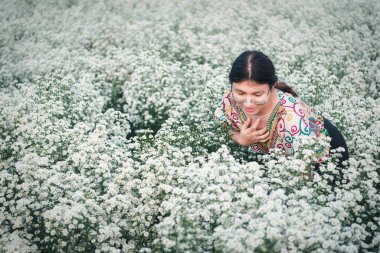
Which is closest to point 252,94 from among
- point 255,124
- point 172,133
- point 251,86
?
point 251,86

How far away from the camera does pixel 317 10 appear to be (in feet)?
34.5

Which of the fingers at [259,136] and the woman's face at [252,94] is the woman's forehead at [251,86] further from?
the fingers at [259,136]

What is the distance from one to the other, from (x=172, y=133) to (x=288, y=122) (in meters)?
1.73

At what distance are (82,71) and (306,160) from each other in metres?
4.98

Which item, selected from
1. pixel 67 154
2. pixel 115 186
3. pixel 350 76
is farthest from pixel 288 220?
pixel 350 76

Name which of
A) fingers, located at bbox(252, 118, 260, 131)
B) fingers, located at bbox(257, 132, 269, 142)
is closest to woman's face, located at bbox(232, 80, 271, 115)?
fingers, located at bbox(252, 118, 260, 131)

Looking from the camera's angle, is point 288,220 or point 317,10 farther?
point 317,10

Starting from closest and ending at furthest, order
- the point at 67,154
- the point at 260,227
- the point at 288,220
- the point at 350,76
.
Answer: the point at 260,227 < the point at 288,220 < the point at 67,154 < the point at 350,76

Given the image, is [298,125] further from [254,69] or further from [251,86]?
[254,69]

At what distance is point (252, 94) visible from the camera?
4270 mm

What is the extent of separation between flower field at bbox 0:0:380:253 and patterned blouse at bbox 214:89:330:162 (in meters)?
0.23

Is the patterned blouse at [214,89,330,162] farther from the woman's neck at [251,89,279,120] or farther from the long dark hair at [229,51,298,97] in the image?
the long dark hair at [229,51,298,97]

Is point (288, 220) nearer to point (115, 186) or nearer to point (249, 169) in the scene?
point (249, 169)

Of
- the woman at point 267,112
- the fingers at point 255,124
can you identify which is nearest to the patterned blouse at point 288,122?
the woman at point 267,112
